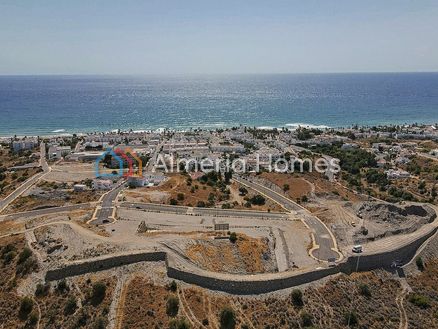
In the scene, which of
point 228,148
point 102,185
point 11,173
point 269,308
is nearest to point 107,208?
point 102,185

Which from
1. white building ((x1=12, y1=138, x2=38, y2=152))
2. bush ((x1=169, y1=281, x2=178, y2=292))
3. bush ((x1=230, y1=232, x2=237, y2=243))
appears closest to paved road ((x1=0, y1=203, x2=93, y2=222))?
bush ((x1=230, y1=232, x2=237, y2=243))

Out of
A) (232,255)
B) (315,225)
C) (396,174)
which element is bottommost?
(396,174)

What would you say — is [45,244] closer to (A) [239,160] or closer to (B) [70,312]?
(B) [70,312]

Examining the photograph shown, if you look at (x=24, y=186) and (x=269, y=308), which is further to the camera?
(x=24, y=186)

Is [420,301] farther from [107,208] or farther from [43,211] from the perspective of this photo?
[43,211]

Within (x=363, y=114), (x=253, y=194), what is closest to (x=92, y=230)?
(x=253, y=194)

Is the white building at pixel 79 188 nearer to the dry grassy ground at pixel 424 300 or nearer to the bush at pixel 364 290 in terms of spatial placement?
the bush at pixel 364 290
